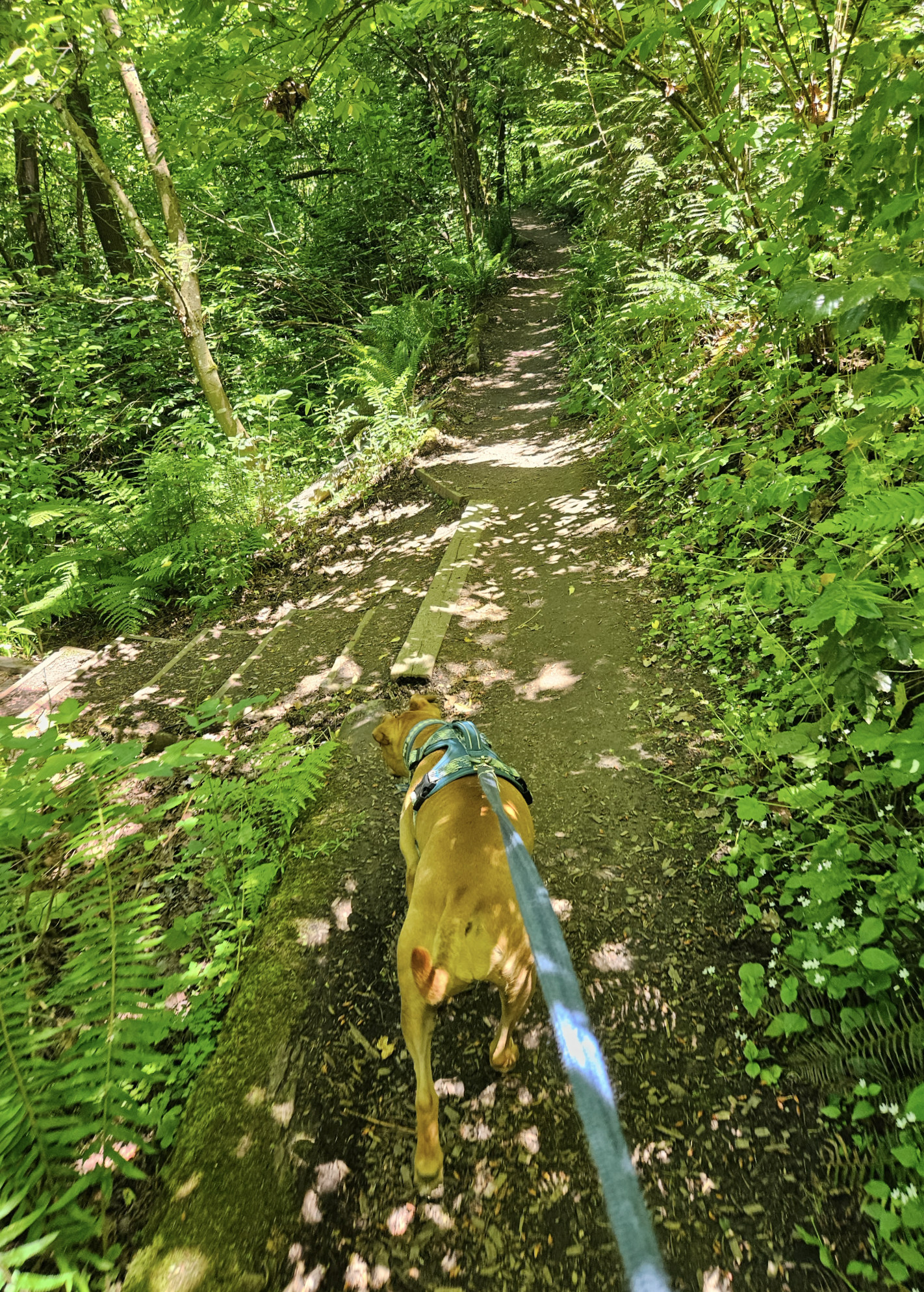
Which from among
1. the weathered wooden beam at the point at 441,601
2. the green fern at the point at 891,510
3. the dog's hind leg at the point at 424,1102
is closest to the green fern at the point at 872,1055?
the dog's hind leg at the point at 424,1102

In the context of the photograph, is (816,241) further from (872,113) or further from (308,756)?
(308,756)

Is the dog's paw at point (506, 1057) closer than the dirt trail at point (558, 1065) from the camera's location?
No

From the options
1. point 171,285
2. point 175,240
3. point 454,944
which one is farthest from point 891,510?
point 175,240

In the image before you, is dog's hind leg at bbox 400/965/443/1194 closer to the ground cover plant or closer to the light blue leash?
the light blue leash

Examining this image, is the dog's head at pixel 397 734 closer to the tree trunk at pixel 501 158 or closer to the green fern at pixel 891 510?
the green fern at pixel 891 510

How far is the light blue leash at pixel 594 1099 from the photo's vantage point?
0.91 metres

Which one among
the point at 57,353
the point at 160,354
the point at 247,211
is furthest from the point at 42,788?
the point at 247,211

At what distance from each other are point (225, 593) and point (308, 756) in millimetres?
3863

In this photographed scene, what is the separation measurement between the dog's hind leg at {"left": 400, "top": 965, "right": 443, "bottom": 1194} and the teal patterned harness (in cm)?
81

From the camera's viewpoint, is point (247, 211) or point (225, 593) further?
point (247, 211)

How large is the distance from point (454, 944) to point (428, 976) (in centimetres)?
15

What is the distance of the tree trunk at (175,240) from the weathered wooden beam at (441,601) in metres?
3.82

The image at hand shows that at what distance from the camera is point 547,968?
4.02 feet

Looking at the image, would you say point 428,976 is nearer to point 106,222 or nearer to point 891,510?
point 891,510
